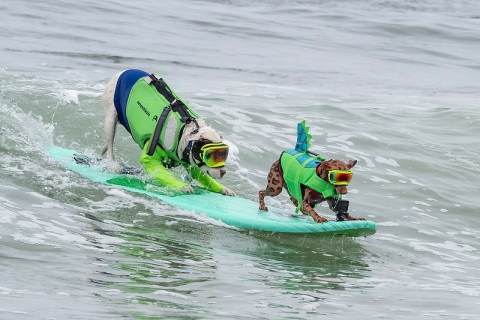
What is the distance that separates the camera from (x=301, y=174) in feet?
25.6

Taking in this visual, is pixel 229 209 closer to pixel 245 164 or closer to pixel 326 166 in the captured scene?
pixel 326 166

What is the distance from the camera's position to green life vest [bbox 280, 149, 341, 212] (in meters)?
7.64

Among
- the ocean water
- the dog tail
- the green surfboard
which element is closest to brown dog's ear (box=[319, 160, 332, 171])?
the green surfboard

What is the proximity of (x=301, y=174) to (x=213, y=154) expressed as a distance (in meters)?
1.04

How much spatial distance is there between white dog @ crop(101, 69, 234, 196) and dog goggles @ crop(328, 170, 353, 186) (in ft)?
4.53

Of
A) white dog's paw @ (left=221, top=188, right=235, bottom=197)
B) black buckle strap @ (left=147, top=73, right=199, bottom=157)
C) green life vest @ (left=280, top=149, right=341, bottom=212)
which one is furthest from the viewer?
white dog's paw @ (left=221, top=188, right=235, bottom=197)

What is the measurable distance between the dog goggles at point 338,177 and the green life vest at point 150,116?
1.97m

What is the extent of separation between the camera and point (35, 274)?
5680 millimetres

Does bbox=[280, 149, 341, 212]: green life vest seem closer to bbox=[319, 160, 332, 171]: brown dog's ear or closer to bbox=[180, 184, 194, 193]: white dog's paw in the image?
bbox=[319, 160, 332, 171]: brown dog's ear

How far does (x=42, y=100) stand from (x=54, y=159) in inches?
112

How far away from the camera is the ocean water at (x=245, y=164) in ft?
19.0

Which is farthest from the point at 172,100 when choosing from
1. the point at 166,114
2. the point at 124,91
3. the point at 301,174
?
the point at 301,174

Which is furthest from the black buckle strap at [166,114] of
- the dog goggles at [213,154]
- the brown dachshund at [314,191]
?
the brown dachshund at [314,191]

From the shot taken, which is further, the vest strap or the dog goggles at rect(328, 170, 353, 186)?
the vest strap
